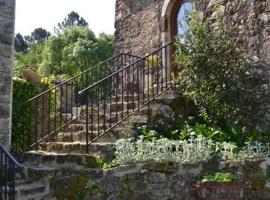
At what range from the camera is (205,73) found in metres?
8.16

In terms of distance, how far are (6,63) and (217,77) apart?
3.71 meters

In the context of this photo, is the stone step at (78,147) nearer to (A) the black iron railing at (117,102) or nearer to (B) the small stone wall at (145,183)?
(A) the black iron railing at (117,102)

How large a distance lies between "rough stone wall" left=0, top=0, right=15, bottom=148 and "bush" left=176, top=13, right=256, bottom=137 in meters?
3.26

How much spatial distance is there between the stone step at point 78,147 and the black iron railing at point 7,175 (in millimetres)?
1590

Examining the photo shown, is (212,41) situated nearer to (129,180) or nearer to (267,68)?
(267,68)

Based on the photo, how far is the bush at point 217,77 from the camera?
7.91 meters

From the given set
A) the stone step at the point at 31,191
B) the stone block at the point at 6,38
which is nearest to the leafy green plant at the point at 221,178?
the stone step at the point at 31,191

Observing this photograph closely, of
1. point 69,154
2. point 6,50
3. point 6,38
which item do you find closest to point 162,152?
point 69,154

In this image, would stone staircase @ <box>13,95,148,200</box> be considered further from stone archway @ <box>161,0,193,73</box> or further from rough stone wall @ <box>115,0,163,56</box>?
rough stone wall @ <box>115,0,163,56</box>

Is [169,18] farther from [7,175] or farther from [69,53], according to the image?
[69,53]

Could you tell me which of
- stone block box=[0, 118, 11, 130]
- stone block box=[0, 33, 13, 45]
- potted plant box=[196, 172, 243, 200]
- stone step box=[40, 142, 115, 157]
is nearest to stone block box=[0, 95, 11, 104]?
stone block box=[0, 118, 11, 130]

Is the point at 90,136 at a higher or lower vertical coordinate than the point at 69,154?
higher

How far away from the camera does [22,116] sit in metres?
9.23

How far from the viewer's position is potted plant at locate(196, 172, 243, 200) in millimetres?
5914
